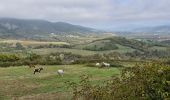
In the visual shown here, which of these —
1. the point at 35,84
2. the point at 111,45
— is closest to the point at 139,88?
the point at 35,84

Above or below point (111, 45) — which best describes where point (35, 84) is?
above

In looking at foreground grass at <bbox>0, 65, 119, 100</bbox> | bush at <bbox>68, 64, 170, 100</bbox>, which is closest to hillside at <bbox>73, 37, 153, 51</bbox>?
foreground grass at <bbox>0, 65, 119, 100</bbox>

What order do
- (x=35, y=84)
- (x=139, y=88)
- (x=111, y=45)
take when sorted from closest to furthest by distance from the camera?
(x=139, y=88)
(x=35, y=84)
(x=111, y=45)

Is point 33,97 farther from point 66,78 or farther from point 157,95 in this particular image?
point 157,95

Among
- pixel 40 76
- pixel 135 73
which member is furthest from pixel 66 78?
pixel 135 73

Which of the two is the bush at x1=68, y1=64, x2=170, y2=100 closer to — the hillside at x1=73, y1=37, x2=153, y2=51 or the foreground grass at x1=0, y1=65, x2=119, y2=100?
the foreground grass at x1=0, y1=65, x2=119, y2=100

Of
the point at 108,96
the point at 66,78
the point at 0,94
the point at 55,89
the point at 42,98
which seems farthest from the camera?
the point at 66,78

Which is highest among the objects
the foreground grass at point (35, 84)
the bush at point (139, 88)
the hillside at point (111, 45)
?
the bush at point (139, 88)

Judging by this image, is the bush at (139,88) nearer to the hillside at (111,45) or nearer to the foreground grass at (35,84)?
the foreground grass at (35,84)

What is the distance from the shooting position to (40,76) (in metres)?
39.9

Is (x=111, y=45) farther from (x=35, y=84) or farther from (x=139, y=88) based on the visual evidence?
(x=139, y=88)

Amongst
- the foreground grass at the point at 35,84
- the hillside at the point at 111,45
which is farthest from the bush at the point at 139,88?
the hillside at the point at 111,45

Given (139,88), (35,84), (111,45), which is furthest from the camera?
(111,45)

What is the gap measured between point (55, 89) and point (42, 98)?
13.4ft
